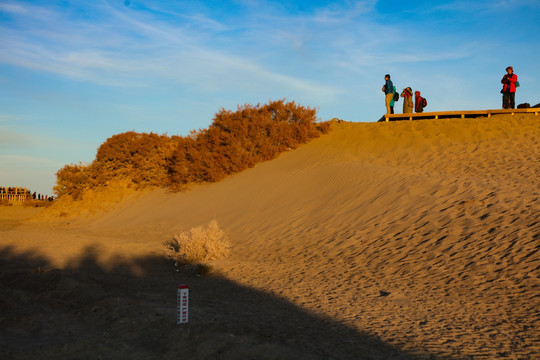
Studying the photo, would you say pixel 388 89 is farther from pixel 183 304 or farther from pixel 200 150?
pixel 183 304

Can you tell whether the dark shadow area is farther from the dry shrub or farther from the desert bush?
the desert bush

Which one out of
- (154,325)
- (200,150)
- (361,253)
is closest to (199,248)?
(361,253)

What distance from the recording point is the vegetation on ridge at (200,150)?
2456 cm

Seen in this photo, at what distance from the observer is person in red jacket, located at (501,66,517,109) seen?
71.0ft

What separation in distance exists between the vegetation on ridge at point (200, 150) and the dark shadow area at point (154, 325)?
50.4 ft

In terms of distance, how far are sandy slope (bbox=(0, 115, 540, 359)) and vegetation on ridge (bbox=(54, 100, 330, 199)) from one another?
1728mm

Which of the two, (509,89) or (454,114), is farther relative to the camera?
(454,114)

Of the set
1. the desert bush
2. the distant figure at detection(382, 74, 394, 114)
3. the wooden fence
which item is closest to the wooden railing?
the wooden fence

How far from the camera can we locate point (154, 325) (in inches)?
230

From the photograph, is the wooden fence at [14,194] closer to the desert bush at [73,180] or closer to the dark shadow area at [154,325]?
Result: the desert bush at [73,180]

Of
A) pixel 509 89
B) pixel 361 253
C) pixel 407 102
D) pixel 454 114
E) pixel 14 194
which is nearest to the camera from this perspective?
pixel 361 253

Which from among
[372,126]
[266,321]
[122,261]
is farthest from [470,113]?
[266,321]

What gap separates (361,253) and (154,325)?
20.1ft

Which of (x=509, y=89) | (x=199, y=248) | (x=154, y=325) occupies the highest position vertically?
(x=509, y=89)
